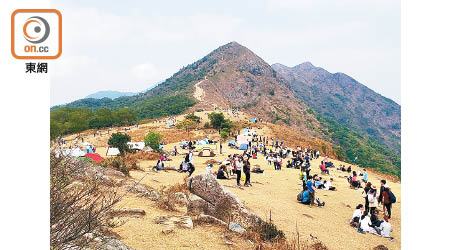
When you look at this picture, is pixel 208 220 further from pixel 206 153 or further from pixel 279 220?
pixel 206 153

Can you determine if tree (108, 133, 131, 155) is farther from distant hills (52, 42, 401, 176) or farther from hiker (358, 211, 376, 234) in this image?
distant hills (52, 42, 401, 176)

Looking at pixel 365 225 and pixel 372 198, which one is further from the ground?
pixel 372 198

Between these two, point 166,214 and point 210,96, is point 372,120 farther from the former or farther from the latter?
point 166,214

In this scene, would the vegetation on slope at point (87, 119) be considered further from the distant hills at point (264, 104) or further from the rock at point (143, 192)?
the rock at point (143, 192)

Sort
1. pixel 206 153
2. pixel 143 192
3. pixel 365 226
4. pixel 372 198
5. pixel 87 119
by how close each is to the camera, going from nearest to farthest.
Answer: pixel 365 226 < pixel 143 192 < pixel 372 198 < pixel 206 153 < pixel 87 119

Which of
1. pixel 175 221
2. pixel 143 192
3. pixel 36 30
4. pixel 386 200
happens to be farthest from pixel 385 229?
pixel 36 30

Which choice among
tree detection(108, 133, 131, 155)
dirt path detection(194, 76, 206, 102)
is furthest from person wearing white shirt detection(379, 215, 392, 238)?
dirt path detection(194, 76, 206, 102)

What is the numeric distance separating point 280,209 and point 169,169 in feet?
29.5

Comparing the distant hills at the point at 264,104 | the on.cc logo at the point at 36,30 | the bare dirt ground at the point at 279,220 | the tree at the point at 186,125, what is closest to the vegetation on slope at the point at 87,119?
the distant hills at the point at 264,104

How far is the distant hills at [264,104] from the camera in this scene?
88.8 metres

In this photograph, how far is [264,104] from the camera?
11712 cm

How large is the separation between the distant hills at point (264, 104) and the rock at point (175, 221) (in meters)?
60.5

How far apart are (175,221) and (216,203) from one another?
139 centimetres

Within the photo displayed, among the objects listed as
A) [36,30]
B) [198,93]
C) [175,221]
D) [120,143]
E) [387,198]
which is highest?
[198,93]
